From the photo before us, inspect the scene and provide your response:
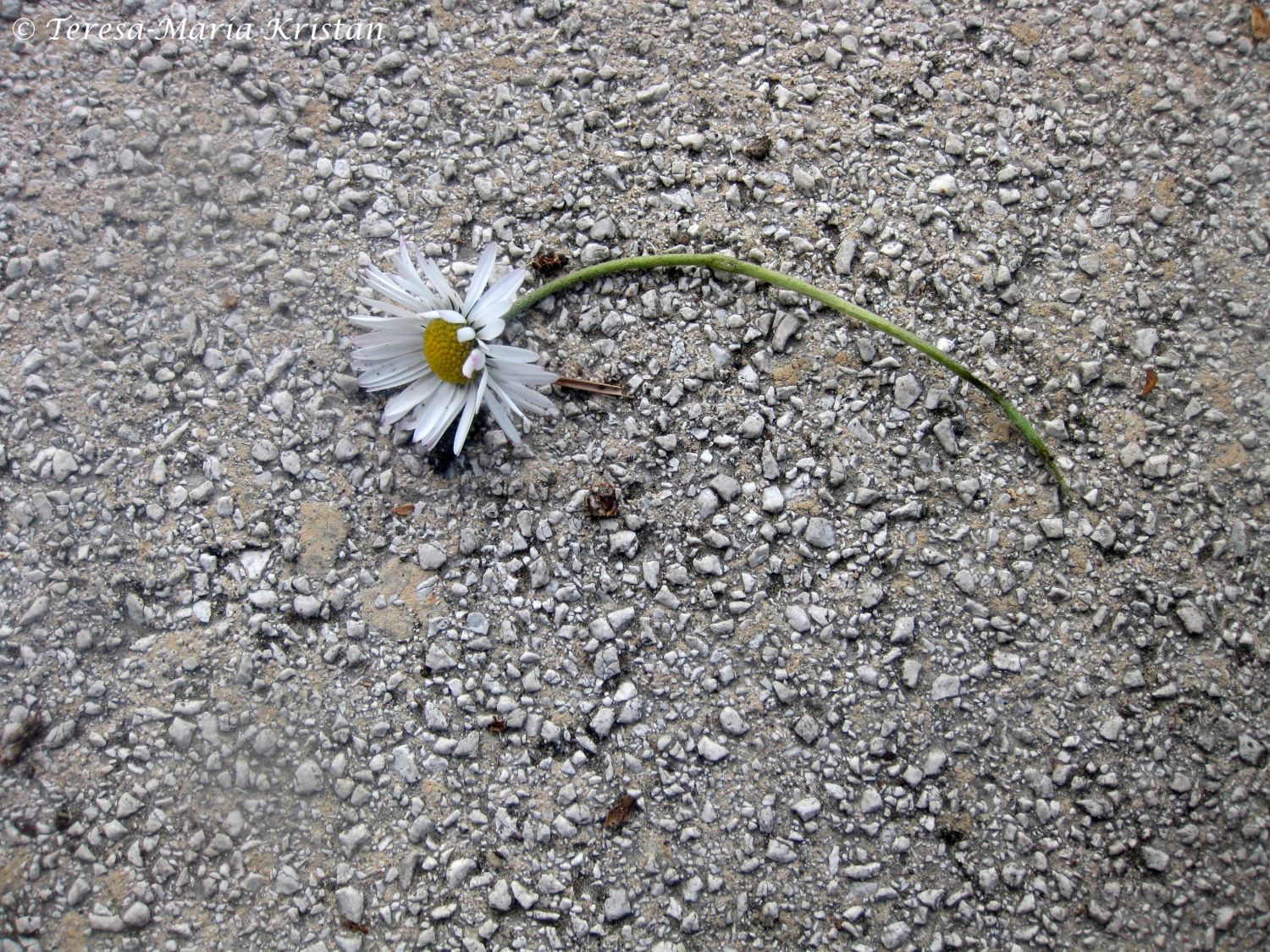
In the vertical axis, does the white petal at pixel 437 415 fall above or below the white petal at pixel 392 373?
below

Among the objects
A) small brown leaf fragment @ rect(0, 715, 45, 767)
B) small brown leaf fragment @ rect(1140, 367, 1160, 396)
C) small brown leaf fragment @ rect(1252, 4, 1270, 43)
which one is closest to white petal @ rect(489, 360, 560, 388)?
small brown leaf fragment @ rect(0, 715, 45, 767)

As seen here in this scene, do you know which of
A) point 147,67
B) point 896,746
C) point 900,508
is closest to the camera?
point 896,746

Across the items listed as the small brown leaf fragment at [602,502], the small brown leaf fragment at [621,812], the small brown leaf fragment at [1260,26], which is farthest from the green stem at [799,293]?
the small brown leaf fragment at [1260,26]

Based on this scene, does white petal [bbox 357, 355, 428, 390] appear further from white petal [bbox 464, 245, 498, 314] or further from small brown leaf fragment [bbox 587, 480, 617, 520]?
small brown leaf fragment [bbox 587, 480, 617, 520]

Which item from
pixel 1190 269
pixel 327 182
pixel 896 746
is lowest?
pixel 896 746

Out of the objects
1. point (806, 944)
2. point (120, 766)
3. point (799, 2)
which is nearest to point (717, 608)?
point (806, 944)

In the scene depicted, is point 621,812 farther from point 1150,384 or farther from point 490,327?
point 1150,384

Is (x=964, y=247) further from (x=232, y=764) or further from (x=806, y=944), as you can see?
(x=232, y=764)

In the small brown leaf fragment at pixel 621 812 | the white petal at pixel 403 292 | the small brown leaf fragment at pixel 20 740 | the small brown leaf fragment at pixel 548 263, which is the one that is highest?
the white petal at pixel 403 292

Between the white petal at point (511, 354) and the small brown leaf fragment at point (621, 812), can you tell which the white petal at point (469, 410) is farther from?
the small brown leaf fragment at point (621, 812)
